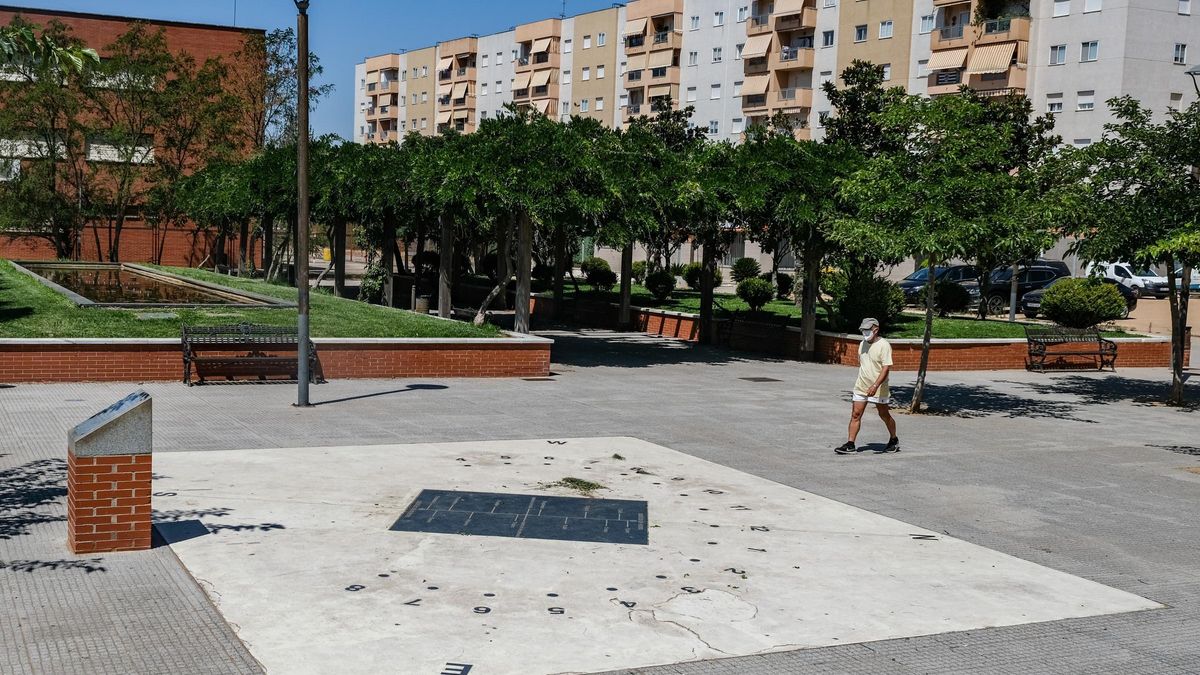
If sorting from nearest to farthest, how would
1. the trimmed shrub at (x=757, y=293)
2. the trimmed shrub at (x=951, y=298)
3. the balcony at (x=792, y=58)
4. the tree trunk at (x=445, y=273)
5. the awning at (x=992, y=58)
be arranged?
1. the tree trunk at (x=445, y=273)
2. the trimmed shrub at (x=757, y=293)
3. the trimmed shrub at (x=951, y=298)
4. the awning at (x=992, y=58)
5. the balcony at (x=792, y=58)

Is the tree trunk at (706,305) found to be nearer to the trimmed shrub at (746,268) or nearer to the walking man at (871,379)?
the walking man at (871,379)

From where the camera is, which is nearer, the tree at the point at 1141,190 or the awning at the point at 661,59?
the tree at the point at 1141,190

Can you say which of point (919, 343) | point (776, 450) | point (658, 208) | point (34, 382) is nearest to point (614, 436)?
point (776, 450)

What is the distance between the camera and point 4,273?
35.4 m

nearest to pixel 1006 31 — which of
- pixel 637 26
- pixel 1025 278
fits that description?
pixel 1025 278

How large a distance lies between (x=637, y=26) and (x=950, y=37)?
92.0 ft

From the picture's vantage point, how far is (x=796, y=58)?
67375mm

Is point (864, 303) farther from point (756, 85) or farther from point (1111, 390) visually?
point (756, 85)

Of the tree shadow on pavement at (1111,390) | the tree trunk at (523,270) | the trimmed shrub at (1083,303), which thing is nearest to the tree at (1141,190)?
the tree shadow on pavement at (1111,390)

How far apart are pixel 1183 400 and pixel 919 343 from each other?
5.54 meters

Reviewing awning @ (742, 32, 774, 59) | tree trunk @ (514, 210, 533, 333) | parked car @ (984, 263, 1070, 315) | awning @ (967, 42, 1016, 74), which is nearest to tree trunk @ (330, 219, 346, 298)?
tree trunk @ (514, 210, 533, 333)

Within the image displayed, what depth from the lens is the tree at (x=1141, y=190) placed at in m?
18.1

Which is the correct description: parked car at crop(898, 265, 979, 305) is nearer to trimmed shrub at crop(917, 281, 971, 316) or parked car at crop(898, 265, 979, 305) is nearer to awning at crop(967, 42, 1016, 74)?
trimmed shrub at crop(917, 281, 971, 316)

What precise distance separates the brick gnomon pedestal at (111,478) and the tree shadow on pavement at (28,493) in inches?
35.6
